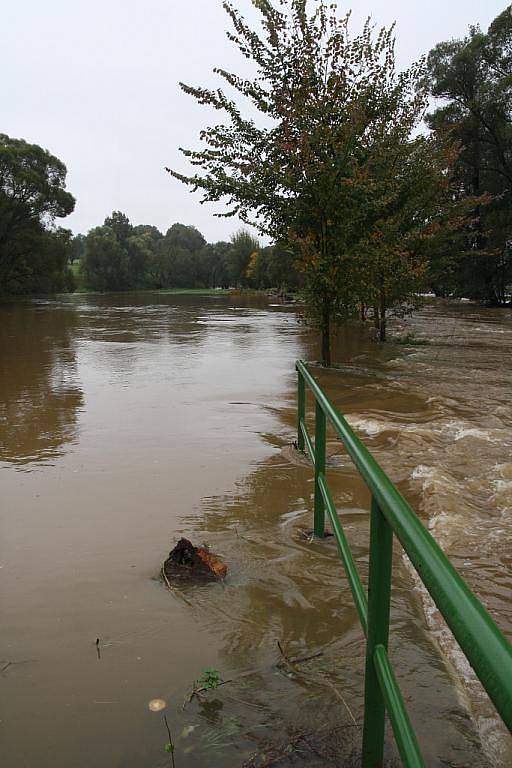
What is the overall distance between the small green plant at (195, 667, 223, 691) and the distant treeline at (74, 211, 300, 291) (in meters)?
71.7

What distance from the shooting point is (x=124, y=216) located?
138 meters

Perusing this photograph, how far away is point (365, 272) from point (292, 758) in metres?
10.1

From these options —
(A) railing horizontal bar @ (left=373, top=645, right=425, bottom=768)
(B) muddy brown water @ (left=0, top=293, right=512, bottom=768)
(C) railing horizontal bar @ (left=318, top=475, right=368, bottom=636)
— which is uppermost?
(A) railing horizontal bar @ (left=373, top=645, right=425, bottom=768)

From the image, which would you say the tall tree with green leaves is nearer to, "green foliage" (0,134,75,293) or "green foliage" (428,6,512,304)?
"green foliage" (428,6,512,304)

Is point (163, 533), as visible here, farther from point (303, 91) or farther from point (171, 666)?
point (303, 91)

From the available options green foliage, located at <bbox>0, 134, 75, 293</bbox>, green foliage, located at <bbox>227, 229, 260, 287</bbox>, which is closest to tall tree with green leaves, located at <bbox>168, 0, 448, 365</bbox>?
green foliage, located at <bbox>0, 134, 75, 293</bbox>

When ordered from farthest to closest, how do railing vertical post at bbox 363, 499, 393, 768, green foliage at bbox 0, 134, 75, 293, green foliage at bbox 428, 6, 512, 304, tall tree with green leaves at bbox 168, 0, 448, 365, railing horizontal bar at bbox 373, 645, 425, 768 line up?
green foliage at bbox 0, 134, 75, 293 < green foliage at bbox 428, 6, 512, 304 < tall tree with green leaves at bbox 168, 0, 448, 365 < railing vertical post at bbox 363, 499, 393, 768 < railing horizontal bar at bbox 373, 645, 425, 768

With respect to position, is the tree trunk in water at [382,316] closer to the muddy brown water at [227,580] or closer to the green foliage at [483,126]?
the muddy brown water at [227,580]

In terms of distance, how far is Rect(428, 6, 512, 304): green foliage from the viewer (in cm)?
3366

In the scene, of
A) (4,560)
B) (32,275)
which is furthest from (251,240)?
(4,560)

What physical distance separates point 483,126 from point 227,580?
124 feet

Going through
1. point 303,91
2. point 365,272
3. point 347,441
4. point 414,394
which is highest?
point 303,91

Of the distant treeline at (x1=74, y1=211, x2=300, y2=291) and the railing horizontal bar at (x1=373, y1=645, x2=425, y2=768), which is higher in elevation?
the distant treeline at (x1=74, y1=211, x2=300, y2=291)

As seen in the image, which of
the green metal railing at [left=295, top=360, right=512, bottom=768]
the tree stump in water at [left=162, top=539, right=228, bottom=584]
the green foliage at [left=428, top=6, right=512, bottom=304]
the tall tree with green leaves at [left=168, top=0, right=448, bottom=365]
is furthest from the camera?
the green foliage at [left=428, top=6, right=512, bottom=304]
